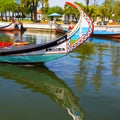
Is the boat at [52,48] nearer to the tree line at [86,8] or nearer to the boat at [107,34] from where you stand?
the boat at [107,34]

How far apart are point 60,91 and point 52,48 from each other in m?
3.38

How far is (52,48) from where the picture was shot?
13562 mm

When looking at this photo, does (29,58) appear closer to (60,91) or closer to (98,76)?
(98,76)

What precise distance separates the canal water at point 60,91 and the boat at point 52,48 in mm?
447

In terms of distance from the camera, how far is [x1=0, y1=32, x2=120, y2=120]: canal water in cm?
827

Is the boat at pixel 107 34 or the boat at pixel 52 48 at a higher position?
the boat at pixel 52 48

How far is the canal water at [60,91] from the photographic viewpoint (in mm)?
8273

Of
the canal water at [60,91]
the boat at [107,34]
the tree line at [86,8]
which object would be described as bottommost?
the canal water at [60,91]

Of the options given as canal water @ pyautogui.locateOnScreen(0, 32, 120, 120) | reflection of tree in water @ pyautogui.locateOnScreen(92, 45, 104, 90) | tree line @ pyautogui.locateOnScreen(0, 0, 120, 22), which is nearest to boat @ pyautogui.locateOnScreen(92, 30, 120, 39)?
tree line @ pyautogui.locateOnScreen(0, 0, 120, 22)

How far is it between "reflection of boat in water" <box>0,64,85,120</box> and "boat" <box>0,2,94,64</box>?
44 centimetres

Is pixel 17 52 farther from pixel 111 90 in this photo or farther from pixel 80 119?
pixel 80 119

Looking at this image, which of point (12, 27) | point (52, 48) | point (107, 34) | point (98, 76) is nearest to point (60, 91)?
point (98, 76)

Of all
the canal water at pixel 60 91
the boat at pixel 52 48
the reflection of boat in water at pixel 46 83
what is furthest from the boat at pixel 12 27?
the reflection of boat in water at pixel 46 83

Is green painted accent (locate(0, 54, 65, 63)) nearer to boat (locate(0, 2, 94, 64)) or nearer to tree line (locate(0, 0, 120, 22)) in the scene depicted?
boat (locate(0, 2, 94, 64))
